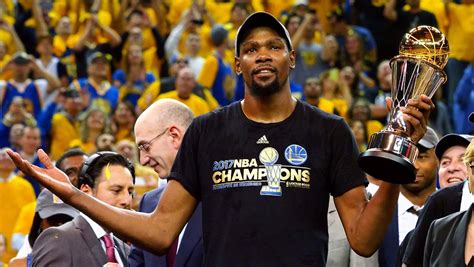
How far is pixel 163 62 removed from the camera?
15062 millimetres

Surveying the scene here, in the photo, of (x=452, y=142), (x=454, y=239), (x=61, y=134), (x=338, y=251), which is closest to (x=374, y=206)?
(x=454, y=239)

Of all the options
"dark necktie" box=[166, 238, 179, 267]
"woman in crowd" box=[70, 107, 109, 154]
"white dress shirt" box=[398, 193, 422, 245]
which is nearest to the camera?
"dark necktie" box=[166, 238, 179, 267]

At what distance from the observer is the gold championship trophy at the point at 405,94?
3.66 meters

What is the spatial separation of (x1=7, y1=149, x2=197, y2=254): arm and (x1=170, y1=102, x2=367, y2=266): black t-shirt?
0.06 m

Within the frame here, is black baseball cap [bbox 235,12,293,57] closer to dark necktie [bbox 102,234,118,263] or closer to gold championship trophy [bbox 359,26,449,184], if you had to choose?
gold championship trophy [bbox 359,26,449,184]

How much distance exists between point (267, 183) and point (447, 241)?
134cm

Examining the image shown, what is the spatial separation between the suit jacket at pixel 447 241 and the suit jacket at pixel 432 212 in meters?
0.21

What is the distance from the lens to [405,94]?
383 cm

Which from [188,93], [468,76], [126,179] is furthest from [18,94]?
[126,179]

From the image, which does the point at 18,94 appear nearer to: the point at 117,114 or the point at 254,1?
the point at 117,114

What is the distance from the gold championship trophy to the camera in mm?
3662

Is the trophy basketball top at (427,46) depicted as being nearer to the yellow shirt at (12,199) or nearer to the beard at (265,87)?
the beard at (265,87)

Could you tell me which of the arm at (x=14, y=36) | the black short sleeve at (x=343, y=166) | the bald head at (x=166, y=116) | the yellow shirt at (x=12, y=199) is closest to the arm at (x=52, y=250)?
the bald head at (x=166, y=116)

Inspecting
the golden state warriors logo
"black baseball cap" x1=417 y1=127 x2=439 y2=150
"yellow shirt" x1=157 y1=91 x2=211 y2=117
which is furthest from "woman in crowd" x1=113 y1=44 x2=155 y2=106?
the golden state warriors logo
